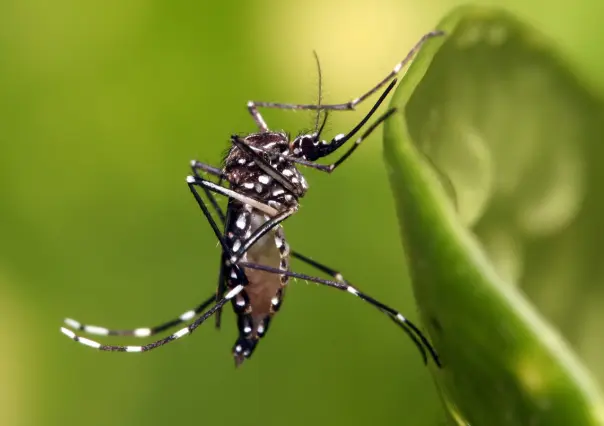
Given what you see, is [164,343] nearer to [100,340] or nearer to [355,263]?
[100,340]

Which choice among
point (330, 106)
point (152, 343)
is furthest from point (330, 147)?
point (152, 343)

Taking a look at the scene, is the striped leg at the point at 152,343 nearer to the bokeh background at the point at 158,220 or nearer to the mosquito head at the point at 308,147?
the bokeh background at the point at 158,220

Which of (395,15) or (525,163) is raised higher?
(395,15)

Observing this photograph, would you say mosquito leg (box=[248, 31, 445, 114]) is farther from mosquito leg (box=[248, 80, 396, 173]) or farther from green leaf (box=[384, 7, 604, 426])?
green leaf (box=[384, 7, 604, 426])

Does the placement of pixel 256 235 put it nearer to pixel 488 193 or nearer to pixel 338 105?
pixel 338 105

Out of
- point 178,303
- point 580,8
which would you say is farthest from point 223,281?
point 580,8

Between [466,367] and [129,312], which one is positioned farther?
[129,312]
